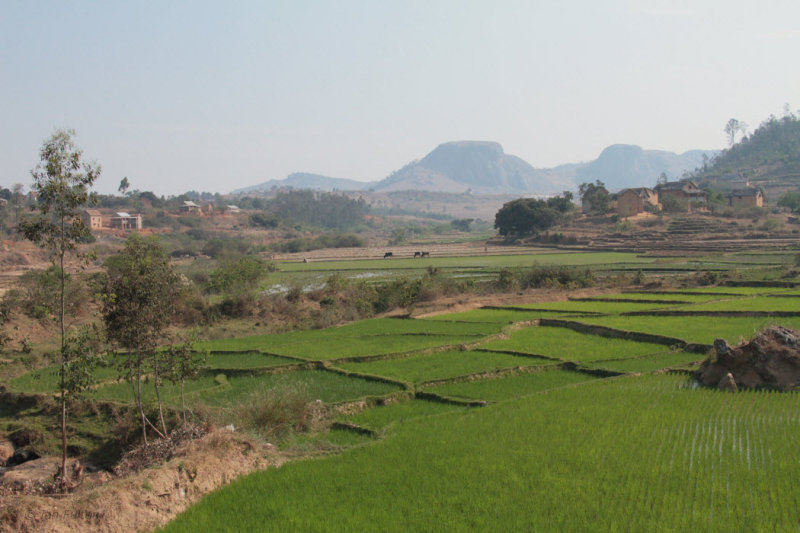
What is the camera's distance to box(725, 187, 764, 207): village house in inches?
2788

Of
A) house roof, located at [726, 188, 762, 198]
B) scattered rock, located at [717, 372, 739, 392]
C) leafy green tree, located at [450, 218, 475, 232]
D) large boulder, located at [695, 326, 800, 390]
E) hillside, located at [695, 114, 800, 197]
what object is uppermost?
hillside, located at [695, 114, 800, 197]

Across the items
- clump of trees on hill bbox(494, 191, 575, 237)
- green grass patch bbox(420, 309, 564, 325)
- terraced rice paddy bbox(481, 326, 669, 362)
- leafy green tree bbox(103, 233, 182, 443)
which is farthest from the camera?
clump of trees on hill bbox(494, 191, 575, 237)

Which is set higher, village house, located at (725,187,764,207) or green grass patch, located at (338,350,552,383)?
village house, located at (725,187,764,207)

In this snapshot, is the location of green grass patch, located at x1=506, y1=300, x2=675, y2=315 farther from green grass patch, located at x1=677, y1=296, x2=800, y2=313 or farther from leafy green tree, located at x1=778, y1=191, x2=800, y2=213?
leafy green tree, located at x1=778, y1=191, x2=800, y2=213

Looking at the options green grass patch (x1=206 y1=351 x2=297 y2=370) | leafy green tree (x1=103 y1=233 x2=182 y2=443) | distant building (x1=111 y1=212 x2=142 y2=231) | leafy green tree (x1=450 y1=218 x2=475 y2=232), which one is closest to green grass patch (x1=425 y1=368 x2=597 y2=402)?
green grass patch (x1=206 y1=351 x2=297 y2=370)

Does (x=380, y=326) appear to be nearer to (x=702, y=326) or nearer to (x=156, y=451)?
(x=702, y=326)

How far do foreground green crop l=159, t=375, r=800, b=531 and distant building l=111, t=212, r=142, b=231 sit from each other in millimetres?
69543

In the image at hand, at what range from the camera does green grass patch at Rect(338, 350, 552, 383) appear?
16234 millimetres

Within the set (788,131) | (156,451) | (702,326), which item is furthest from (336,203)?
(156,451)

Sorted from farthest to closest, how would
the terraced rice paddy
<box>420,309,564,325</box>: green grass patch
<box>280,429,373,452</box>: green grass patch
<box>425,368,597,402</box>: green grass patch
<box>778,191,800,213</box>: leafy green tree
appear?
<box>778,191,800,213</box>: leafy green tree < <box>420,309,564,325</box>: green grass patch < the terraced rice paddy < <box>425,368,597,402</box>: green grass patch < <box>280,429,373,452</box>: green grass patch

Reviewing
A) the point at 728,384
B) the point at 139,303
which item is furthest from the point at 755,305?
the point at 139,303

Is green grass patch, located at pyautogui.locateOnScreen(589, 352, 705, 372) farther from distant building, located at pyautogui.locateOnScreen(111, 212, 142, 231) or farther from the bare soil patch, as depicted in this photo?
distant building, located at pyautogui.locateOnScreen(111, 212, 142, 231)

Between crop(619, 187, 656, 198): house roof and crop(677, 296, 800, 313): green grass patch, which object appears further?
crop(619, 187, 656, 198): house roof

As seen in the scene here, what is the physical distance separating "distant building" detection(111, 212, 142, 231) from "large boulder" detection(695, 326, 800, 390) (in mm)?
69709
